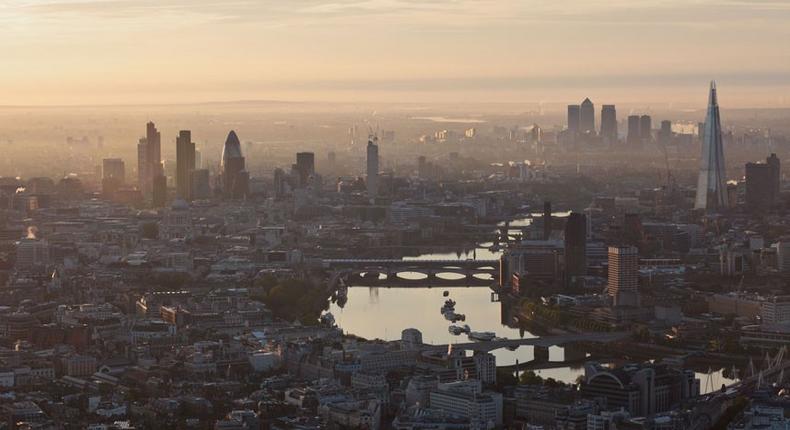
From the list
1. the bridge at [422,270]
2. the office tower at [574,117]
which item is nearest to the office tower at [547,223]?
the bridge at [422,270]

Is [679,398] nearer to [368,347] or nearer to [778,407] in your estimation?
[778,407]

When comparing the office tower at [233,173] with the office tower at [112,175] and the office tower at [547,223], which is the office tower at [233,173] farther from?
the office tower at [547,223]

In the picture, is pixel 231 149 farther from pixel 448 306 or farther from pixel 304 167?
pixel 448 306

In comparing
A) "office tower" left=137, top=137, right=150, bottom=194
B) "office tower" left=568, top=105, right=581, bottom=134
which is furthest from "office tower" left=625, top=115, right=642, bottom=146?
"office tower" left=137, top=137, right=150, bottom=194

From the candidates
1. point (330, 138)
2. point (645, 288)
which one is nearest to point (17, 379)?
point (645, 288)

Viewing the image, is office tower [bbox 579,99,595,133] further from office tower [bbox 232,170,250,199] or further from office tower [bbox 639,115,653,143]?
office tower [bbox 232,170,250,199]

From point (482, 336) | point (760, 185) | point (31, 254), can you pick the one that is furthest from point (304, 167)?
point (482, 336)

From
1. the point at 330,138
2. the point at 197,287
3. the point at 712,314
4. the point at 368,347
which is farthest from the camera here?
the point at 330,138
